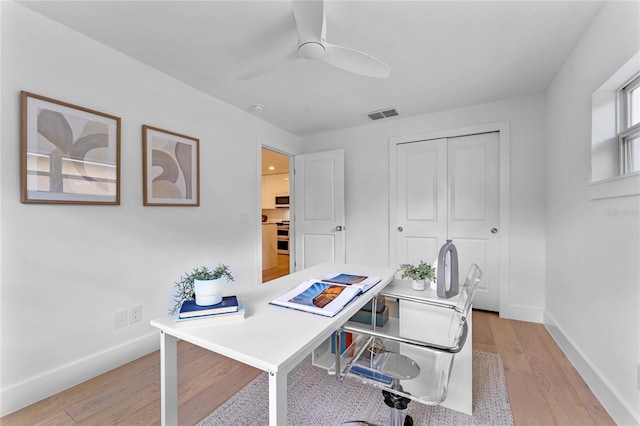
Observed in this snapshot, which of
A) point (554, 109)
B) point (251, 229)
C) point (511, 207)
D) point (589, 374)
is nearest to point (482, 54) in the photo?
point (554, 109)

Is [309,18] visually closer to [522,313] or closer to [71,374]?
[71,374]

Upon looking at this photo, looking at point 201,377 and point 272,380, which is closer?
point 272,380

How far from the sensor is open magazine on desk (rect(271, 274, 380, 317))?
3.67 ft

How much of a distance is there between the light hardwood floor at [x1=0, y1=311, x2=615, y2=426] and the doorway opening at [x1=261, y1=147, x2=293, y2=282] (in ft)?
8.17

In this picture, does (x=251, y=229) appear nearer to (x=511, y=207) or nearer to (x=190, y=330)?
(x=190, y=330)

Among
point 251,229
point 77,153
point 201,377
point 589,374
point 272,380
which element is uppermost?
point 77,153

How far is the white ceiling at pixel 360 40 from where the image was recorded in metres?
1.58

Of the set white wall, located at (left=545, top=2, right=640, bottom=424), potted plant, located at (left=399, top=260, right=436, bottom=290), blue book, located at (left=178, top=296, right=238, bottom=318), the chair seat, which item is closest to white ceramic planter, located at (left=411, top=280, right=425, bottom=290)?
potted plant, located at (left=399, top=260, right=436, bottom=290)

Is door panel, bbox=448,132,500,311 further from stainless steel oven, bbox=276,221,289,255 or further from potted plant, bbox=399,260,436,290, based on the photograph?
stainless steel oven, bbox=276,221,289,255

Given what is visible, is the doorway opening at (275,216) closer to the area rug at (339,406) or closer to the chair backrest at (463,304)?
the area rug at (339,406)

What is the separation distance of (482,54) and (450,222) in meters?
1.75

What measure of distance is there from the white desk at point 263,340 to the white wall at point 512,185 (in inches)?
94.6

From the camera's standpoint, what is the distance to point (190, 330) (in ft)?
3.12

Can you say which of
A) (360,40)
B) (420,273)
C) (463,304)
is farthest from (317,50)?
(463,304)
